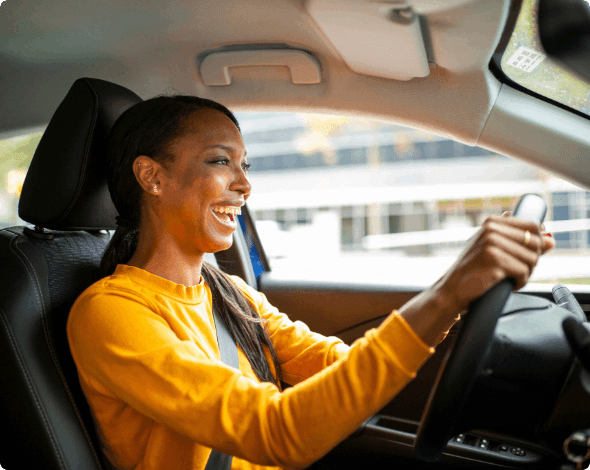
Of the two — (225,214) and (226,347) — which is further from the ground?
(225,214)

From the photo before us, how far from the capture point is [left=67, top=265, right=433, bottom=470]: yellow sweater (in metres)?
0.82

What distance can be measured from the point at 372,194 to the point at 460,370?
354 inches

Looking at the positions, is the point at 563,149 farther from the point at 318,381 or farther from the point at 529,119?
the point at 318,381

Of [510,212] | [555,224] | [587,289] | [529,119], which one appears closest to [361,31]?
[529,119]

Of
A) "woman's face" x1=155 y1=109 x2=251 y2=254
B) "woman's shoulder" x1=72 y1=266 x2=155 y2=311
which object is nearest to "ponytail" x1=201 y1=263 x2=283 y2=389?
"woman's face" x1=155 y1=109 x2=251 y2=254

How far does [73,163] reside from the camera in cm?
124

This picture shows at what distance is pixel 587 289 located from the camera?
5.92 ft

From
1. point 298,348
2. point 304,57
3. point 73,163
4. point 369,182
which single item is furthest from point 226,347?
point 369,182

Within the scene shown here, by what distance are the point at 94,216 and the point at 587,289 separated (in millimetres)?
1609

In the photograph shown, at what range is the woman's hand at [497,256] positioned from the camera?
2.54ft

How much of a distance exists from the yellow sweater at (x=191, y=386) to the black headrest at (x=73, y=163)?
197 mm

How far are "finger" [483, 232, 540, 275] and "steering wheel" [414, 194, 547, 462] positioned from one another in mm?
37

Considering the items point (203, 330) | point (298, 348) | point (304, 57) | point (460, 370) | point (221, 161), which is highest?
point (304, 57)

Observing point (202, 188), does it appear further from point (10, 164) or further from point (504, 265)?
point (10, 164)
